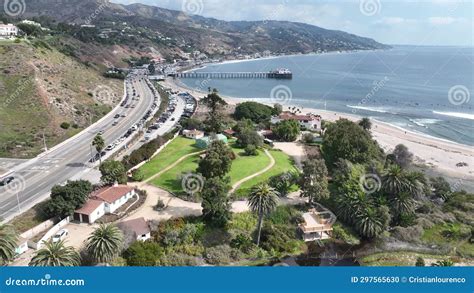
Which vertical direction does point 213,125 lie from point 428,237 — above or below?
above

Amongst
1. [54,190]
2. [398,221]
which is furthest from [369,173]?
[54,190]

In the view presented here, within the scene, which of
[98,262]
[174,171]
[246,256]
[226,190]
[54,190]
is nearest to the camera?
[98,262]

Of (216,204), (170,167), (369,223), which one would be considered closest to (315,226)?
(369,223)

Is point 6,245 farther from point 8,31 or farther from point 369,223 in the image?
point 8,31

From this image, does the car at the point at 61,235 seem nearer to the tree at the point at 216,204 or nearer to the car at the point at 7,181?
the tree at the point at 216,204

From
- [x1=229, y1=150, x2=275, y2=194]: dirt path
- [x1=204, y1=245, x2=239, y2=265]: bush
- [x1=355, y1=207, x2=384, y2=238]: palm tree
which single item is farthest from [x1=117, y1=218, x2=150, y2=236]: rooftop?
[x1=355, y1=207, x2=384, y2=238]: palm tree

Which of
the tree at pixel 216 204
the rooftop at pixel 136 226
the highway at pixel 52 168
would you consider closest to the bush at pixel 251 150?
the tree at pixel 216 204

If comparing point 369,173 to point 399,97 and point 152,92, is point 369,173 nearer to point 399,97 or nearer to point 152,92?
point 152,92
